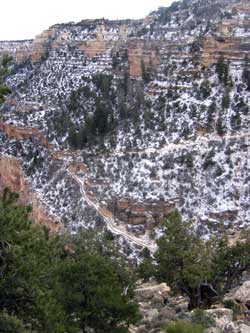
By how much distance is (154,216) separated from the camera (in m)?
51.9

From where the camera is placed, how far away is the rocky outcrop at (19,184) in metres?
53.6

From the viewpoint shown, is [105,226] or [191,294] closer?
[191,294]

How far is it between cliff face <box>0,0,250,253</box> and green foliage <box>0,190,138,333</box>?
27.5 m

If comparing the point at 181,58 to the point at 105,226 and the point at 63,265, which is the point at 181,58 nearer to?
the point at 105,226

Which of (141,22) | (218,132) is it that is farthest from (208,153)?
(141,22)

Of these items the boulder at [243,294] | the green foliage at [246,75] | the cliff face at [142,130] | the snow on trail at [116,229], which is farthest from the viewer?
the green foliage at [246,75]

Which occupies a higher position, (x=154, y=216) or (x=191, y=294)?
(x=191, y=294)

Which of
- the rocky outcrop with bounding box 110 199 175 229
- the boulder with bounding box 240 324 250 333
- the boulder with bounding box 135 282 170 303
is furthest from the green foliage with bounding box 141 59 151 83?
the boulder with bounding box 240 324 250 333

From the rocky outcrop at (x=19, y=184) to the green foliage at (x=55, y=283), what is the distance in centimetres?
2843

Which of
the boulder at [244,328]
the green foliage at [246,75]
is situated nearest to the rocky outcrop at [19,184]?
the green foliage at [246,75]

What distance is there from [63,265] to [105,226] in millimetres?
30573

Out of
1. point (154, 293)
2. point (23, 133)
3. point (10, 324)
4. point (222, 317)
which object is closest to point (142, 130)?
point (23, 133)

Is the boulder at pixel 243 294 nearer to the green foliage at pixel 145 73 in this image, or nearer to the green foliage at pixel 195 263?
the green foliage at pixel 195 263

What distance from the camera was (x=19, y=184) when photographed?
62000 mm
